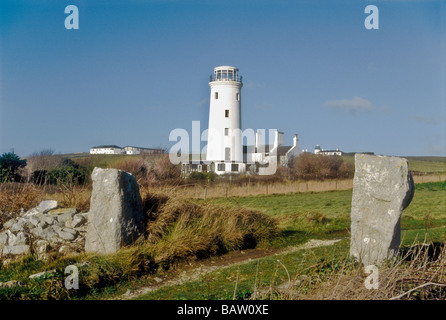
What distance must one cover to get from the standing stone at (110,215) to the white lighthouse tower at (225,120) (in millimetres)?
39651

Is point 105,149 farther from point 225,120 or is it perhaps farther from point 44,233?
point 44,233

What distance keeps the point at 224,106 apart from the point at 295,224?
113 feet

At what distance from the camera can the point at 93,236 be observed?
11047 mm

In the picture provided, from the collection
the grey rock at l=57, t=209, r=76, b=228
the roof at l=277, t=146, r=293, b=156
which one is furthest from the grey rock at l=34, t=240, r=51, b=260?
the roof at l=277, t=146, r=293, b=156

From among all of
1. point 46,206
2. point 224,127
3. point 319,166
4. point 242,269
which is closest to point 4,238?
point 46,206

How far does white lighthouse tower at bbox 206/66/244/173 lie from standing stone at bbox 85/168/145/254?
39651mm

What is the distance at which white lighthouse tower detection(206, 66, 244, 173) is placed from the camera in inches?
1989

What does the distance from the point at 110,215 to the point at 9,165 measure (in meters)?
18.5

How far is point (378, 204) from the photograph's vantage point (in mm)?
9219

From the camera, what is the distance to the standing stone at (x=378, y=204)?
8.95 meters

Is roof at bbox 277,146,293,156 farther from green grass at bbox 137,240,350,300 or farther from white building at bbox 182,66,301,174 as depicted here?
green grass at bbox 137,240,350,300

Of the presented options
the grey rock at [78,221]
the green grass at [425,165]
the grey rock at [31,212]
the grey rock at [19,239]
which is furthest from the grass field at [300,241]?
the green grass at [425,165]

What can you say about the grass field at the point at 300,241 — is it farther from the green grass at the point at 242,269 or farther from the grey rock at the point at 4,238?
the grey rock at the point at 4,238
